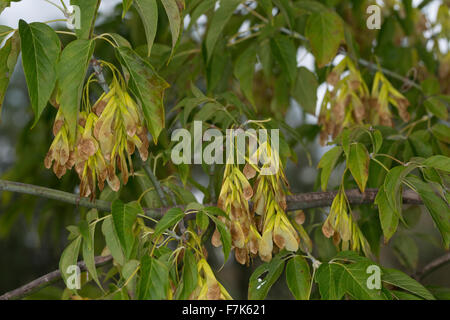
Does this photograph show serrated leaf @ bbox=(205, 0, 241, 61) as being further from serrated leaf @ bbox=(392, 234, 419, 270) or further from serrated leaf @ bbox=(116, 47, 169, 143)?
serrated leaf @ bbox=(392, 234, 419, 270)

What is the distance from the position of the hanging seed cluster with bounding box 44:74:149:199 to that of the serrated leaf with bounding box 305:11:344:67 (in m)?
0.35

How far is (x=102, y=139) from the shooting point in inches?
19.9

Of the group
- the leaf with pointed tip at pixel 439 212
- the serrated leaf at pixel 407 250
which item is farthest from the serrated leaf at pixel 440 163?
the serrated leaf at pixel 407 250

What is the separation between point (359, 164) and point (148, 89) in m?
0.26

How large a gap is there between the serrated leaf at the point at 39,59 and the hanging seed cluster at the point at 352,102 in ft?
1.58

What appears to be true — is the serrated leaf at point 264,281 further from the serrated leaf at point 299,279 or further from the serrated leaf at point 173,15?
the serrated leaf at point 173,15

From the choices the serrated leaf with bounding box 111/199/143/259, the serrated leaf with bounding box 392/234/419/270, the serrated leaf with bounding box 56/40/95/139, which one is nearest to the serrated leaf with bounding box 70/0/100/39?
the serrated leaf with bounding box 56/40/95/139

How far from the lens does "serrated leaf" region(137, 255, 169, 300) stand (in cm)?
44

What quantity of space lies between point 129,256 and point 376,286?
248 millimetres

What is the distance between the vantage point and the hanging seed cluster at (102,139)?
512mm

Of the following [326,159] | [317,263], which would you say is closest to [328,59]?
[326,159]
